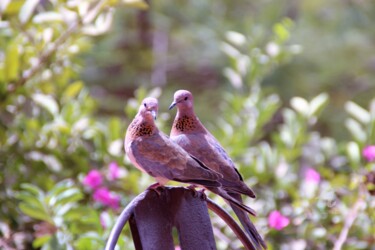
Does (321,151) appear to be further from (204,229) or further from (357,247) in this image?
(204,229)

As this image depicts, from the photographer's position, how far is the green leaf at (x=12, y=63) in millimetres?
2170

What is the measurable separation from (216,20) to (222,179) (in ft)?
10.9

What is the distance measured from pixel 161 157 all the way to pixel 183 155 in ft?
0.13

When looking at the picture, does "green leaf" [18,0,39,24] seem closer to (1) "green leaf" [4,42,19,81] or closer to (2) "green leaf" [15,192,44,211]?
(1) "green leaf" [4,42,19,81]

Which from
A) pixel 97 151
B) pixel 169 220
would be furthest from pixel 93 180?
pixel 169 220

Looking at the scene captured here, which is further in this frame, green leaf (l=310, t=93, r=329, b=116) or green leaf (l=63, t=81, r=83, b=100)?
green leaf (l=63, t=81, r=83, b=100)

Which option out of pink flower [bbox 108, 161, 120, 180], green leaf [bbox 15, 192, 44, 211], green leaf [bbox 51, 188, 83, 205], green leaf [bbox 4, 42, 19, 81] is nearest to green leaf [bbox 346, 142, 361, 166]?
pink flower [bbox 108, 161, 120, 180]

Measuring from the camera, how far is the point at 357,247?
2.21 meters

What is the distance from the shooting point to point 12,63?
7.17 feet

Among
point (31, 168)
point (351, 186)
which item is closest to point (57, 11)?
point (31, 168)

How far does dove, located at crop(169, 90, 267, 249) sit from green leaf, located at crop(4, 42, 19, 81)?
1.04 m

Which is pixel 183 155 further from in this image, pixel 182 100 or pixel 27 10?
pixel 27 10

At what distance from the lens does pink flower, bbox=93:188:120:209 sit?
219 cm

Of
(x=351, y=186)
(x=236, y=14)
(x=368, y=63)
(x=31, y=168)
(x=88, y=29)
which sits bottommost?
(x=351, y=186)
